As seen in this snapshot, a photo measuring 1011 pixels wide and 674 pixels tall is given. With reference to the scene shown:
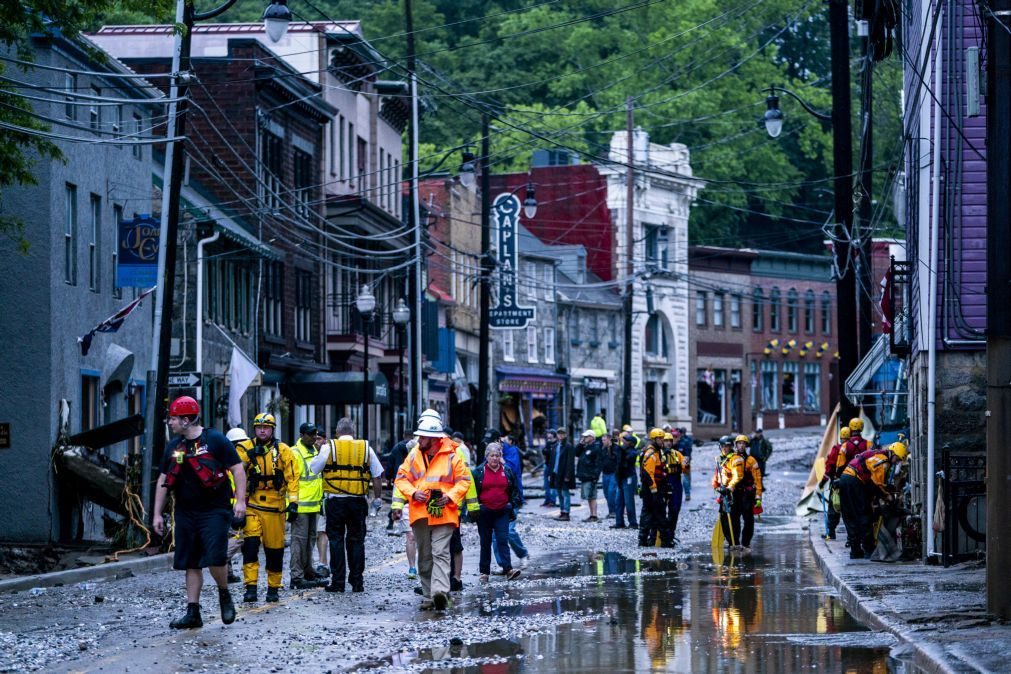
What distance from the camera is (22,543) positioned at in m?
29.1

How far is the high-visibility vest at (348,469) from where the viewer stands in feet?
63.6

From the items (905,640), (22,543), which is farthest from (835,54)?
(905,640)

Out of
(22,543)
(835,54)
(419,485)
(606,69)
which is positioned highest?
(606,69)

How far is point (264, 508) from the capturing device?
1834cm

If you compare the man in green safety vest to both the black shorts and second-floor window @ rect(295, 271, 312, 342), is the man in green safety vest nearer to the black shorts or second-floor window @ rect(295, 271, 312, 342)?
the black shorts

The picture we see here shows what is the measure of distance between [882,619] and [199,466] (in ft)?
19.3

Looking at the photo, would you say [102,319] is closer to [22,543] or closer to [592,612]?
[22,543]


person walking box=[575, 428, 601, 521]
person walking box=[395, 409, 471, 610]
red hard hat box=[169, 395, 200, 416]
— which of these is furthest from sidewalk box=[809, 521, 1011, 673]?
person walking box=[575, 428, 601, 521]

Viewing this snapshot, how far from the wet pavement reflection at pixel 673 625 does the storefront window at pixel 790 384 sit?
226 ft

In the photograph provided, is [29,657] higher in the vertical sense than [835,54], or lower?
lower

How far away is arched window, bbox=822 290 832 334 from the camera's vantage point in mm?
94688

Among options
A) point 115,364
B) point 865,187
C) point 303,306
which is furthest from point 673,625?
point 303,306

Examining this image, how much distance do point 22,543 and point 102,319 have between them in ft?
17.5

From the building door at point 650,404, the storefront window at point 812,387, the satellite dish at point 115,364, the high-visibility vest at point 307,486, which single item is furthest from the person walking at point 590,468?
the storefront window at point 812,387
